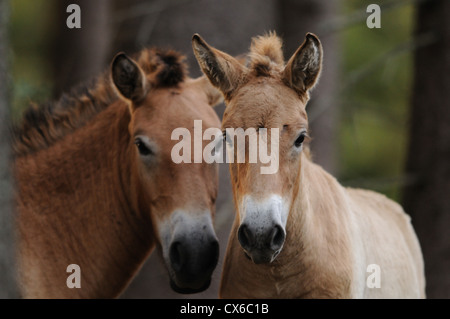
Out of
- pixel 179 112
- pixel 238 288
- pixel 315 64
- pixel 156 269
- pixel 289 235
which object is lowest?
pixel 156 269

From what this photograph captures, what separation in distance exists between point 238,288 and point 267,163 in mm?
1232

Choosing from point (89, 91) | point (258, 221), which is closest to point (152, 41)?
point (89, 91)

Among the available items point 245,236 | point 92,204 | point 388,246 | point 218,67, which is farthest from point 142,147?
point 388,246

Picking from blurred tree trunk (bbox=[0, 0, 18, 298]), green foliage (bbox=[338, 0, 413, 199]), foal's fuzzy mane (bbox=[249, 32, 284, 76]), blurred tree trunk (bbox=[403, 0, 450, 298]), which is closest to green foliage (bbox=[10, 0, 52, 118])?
green foliage (bbox=[338, 0, 413, 199])

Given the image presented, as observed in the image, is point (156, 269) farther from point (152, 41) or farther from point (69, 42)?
point (69, 42)

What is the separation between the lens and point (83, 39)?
1081 centimetres

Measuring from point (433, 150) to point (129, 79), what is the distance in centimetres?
482

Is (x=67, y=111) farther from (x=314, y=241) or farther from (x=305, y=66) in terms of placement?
(x=314, y=241)

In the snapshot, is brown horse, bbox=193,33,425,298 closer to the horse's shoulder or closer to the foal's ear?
the horse's shoulder

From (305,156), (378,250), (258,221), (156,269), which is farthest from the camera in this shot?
(156,269)

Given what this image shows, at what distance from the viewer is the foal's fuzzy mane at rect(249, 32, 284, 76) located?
508 centimetres

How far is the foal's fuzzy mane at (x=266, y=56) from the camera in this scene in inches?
200

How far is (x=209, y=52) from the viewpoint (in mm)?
4961

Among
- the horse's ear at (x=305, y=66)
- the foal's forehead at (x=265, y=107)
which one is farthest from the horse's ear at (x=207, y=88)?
the horse's ear at (x=305, y=66)
